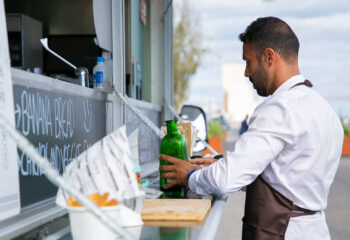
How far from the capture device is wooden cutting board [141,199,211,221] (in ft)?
4.56

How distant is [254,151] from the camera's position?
65.4 inches

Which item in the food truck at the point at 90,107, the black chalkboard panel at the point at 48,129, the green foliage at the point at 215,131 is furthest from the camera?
the green foliage at the point at 215,131

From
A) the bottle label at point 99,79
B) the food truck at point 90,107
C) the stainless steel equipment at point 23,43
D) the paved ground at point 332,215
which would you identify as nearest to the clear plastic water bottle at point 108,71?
the food truck at point 90,107

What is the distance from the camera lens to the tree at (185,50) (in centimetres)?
1620

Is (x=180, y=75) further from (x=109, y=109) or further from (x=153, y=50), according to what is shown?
(x=109, y=109)

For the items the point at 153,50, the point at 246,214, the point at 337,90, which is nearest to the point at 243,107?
the point at 337,90

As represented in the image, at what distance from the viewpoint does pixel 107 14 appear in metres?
2.55

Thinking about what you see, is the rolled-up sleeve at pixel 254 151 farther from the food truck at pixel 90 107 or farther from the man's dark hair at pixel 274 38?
the man's dark hair at pixel 274 38

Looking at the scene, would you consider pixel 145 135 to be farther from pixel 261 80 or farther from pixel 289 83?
pixel 289 83

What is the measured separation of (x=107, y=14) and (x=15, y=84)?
48.7 inches

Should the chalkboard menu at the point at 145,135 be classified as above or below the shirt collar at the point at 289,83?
below

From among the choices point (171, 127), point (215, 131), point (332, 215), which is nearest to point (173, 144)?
point (171, 127)

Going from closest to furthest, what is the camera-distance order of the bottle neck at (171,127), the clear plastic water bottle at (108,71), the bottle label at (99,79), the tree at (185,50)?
the bottle neck at (171,127) → the bottle label at (99,79) → the clear plastic water bottle at (108,71) → the tree at (185,50)

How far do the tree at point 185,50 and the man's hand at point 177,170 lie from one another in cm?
1395
